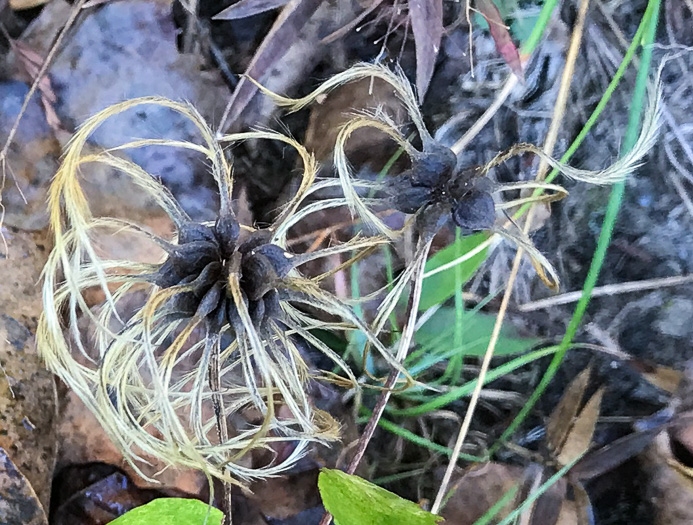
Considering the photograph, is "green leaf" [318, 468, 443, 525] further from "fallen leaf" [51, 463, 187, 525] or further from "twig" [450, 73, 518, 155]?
"twig" [450, 73, 518, 155]

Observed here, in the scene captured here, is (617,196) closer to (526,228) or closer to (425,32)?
(526,228)

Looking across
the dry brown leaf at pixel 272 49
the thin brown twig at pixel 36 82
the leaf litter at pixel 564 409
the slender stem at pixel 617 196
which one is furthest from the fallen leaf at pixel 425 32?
the thin brown twig at pixel 36 82

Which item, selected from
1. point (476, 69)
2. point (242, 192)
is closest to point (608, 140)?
point (476, 69)

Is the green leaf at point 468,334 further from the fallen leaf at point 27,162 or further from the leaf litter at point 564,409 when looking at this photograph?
the fallen leaf at point 27,162

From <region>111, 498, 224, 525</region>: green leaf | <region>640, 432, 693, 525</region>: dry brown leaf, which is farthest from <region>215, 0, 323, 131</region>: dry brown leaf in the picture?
<region>640, 432, 693, 525</region>: dry brown leaf

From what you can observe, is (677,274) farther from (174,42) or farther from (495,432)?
(174,42)
